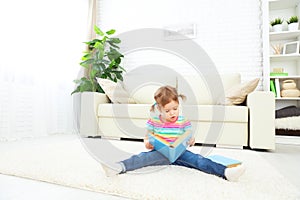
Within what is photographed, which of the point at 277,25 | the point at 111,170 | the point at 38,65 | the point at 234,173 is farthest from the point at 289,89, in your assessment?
the point at 38,65

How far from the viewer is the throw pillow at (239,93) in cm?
210

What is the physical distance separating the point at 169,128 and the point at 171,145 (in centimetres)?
8

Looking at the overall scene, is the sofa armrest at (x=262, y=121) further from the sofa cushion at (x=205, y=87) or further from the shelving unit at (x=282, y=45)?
the shelving unit at (x=282, y=45)

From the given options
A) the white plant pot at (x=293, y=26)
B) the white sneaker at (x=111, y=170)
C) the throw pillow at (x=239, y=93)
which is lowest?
the white sneaker at (x=111, y=170)

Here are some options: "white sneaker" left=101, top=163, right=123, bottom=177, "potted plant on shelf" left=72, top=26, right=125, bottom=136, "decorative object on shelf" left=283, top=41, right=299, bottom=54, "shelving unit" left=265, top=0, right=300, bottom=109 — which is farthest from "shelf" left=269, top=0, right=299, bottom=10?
"white sneaker" left=101, top=163, right=123, bottom=177

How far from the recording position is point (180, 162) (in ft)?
3.87

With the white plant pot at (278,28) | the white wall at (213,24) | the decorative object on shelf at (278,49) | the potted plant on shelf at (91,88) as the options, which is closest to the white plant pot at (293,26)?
the white plant pot at (278,28)

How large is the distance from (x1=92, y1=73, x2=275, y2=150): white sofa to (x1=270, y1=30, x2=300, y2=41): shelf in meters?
0.78

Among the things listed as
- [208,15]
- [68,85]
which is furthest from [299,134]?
[68,85]

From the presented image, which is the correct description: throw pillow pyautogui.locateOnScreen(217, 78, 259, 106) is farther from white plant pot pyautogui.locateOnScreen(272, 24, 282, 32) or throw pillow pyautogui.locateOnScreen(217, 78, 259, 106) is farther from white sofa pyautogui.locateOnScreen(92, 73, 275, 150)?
white plant pot pyautogui.locateOnScreen(272, 24, 282, 32)

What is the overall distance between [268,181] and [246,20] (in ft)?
8.77

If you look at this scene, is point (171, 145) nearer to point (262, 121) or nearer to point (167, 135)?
point (167, 135)

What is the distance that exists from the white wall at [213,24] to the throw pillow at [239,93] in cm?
101

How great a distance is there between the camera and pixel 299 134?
8.12 feet
